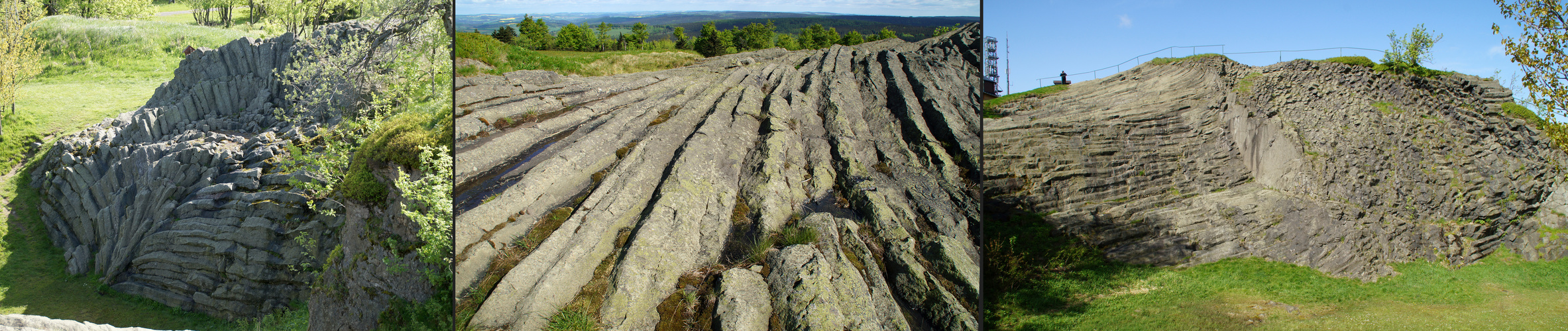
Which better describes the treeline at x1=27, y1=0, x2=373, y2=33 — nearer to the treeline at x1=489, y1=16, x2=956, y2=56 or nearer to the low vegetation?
the treeline at x1=489, y1=16, x2=956, y2=56

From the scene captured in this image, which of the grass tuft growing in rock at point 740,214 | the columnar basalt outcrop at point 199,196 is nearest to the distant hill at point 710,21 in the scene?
the grass tuft growing in rock at point 740,214

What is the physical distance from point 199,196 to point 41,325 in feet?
30.8

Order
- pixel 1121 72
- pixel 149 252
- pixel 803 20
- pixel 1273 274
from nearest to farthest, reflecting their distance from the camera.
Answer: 1. pixel 803 20
2. pixel 1273 274
3. pixel 1121 72
4. pixel 149 252

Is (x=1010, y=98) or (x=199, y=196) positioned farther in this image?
(x=199, y=196)

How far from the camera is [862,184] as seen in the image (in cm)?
227

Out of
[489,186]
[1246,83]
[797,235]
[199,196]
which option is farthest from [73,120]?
[1246,83]

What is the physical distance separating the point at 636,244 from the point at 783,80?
1.15m

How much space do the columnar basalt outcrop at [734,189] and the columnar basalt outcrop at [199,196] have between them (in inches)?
406

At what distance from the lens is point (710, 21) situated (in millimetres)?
2459

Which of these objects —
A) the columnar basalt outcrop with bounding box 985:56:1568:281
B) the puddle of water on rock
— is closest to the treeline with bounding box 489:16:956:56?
the puddle of water on rock

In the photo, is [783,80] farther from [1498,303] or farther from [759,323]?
[1498,303]

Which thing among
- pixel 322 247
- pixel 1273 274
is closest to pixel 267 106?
pixel 322 247

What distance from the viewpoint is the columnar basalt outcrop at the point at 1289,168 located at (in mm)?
6508

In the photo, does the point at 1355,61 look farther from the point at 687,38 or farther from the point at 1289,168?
the point at 687,38
